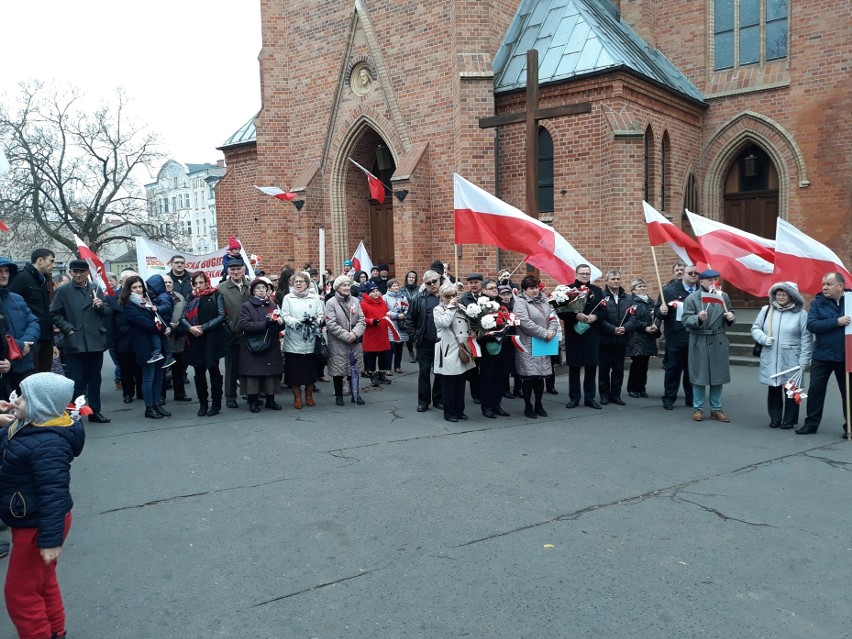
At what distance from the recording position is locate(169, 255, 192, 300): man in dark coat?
1049 centimetres

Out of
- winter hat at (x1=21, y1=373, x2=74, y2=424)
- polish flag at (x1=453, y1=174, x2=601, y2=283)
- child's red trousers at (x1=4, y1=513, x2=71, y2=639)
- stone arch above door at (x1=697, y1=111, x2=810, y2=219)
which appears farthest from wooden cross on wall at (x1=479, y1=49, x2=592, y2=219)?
child's red trousers at (x1=4, y1=513, x2=71, y2=639)

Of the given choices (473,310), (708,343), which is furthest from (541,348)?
(708,343)

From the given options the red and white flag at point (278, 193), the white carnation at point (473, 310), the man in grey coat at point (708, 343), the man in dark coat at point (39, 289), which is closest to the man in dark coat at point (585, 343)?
the man in grey coat at point (708, 343)

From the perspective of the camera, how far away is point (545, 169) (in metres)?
16.3

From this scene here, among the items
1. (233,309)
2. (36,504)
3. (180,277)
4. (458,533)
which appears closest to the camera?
(36,504)

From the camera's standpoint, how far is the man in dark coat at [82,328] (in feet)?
27.3

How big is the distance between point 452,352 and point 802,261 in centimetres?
449

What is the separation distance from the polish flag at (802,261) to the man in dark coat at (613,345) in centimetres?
220

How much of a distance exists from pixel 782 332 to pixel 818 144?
10.8 meters

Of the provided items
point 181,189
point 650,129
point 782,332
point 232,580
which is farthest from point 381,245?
point 181,189

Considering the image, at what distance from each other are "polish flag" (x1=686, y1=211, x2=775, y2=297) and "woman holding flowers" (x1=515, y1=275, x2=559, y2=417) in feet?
7.39

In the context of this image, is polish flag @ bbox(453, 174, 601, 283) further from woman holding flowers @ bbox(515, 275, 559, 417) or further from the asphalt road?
the asphalt road

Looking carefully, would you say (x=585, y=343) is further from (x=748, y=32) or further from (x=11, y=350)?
(x=748, y=32)

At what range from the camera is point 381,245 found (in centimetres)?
2009
